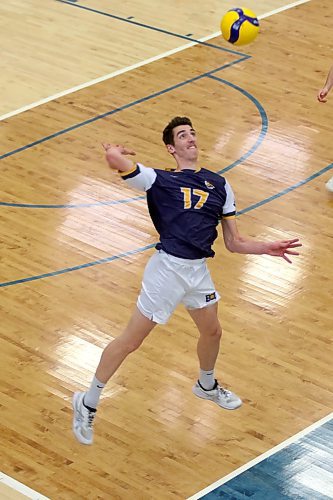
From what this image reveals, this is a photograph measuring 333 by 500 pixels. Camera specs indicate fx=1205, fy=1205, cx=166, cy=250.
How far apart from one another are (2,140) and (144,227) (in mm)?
2441

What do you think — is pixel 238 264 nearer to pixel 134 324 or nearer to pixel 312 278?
pixel 312 278

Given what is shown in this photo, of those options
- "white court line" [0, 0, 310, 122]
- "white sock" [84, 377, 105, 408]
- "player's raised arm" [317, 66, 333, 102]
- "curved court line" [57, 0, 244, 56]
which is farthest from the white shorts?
"curved court line" [57, 0, 244, 56]

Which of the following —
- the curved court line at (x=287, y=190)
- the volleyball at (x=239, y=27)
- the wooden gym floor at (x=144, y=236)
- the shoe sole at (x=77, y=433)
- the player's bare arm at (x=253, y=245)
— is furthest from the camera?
the volleyball at (x=239, y=27)

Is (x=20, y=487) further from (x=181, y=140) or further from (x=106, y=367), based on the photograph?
(x=181, y=140)

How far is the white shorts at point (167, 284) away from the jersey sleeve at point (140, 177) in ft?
1.60

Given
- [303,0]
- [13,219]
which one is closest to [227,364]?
[13,219]

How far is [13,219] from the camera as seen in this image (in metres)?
11.4

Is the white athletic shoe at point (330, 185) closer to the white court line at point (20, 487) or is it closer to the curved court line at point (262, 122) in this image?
the curved court line at point (262, 122)

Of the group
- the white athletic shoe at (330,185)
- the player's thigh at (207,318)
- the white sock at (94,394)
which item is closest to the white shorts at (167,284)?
the player's thigh at (207,318)

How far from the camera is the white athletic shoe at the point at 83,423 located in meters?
8.30

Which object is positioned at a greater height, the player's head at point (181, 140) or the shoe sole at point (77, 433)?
the player's head at point (181, 140)

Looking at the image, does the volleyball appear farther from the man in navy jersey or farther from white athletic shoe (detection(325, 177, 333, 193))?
the man in navy jersey

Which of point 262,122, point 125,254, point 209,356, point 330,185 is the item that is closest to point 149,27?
point 262,122

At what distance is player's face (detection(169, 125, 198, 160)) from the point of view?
796cm
